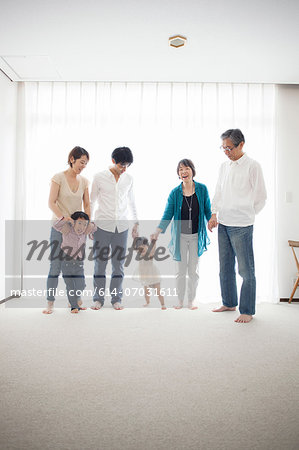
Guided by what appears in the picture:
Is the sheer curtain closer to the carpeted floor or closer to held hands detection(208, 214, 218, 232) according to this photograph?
held hands detection(208, 214, 218, 232)

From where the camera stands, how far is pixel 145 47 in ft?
10.3

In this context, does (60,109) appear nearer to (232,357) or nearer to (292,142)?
(292,142)

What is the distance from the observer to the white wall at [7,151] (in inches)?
145

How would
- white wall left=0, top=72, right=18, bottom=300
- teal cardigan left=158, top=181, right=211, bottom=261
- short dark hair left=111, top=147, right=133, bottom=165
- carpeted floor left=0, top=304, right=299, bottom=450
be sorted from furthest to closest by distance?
1. white wall left=0, top=72, right=18, bottom=300
2. teal cardigan left=158, top=181, right=211, bottom=261
3. short dark hair left=111, top=147, right=133, bottom=165
4. carpeted floor left=0, top=304, right=299, bottom=450

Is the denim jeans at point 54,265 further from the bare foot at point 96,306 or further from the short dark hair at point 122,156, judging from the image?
the short dark hair at point 122,156

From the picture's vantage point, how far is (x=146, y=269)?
3.29 metres

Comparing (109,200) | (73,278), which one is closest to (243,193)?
(109,200)

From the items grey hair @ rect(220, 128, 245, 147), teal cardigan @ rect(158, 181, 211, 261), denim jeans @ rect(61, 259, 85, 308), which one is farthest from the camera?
teal cardigan @ rect(158, 181, 211, 261)

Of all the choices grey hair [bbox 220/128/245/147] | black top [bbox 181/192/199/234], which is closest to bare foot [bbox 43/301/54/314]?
black top [bbox 181/192/199/234]

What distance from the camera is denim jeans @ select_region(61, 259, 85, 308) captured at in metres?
3.13

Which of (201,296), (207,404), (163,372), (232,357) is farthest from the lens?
(201,296)

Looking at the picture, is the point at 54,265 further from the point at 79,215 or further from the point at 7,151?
the point at 7,151

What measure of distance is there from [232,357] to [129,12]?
251 centimetres

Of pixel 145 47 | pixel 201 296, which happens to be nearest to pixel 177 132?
pixel 145 47
